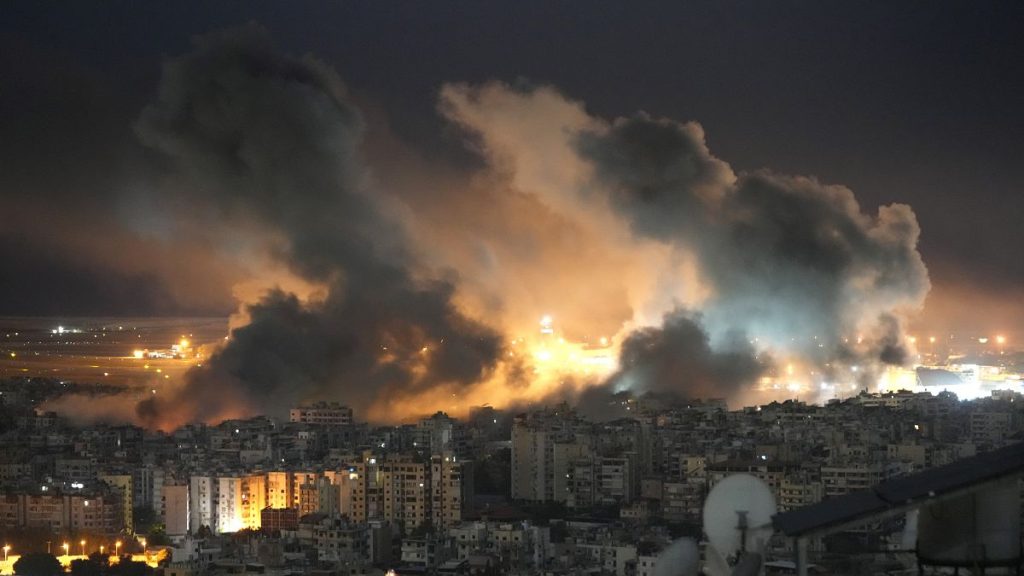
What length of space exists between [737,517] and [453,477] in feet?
37.7

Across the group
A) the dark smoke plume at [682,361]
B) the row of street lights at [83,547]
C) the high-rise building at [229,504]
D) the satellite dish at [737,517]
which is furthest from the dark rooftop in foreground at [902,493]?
the dark smoke plume at [682,361]

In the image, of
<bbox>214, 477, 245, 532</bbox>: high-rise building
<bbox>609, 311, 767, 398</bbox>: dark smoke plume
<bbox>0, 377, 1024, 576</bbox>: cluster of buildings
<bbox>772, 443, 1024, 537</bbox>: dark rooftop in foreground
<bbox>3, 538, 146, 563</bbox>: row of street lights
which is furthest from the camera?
<bbox>609, 311, 767, 398</bbox>: dark smoke plume

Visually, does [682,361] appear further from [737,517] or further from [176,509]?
[737,517]

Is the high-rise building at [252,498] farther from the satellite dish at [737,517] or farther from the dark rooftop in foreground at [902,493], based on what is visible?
the dark rooftop in foreground at [902,493]

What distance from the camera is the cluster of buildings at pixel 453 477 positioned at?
11.4 meters

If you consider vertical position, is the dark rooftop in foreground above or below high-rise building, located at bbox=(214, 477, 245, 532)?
above

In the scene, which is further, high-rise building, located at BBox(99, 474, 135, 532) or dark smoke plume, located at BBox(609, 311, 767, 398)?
dark smoke plume, located at BBox(609, 311, 767, 398)

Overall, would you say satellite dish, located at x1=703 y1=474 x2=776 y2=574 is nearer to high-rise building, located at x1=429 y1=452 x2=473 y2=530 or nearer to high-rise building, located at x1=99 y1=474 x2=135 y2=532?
high-rise building, located at x1=429 y1=452 x2=473 y2=530

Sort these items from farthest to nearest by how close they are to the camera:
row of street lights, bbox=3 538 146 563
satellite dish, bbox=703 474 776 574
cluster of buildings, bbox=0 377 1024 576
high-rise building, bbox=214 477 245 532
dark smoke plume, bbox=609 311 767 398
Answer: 1. dark smoke plume, bbox=609 311 767 398
2. high-rise building, bbox=214 477 245 532
3. row of street lights, bbox=3 538 146 563
4. cluster of buildings, bbox=0 377 1024 576
5. satellite dish, bbox=703 474 776 574

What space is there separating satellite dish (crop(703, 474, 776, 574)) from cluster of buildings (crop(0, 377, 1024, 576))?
24.3 feet

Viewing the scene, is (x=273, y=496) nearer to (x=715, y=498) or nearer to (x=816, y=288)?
(x=816, y=288)

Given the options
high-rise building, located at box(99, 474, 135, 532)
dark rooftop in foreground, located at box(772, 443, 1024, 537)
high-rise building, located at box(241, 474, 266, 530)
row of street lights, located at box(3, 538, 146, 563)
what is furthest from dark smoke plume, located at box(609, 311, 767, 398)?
dark rooftop in foreground, located at box(772, 443, 1024, 537)

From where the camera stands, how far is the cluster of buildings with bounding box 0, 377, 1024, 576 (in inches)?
449

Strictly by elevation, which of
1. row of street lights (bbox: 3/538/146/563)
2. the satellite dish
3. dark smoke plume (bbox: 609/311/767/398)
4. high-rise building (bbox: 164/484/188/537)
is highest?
dark smoke plume (bbox: 609/311/767/398)
